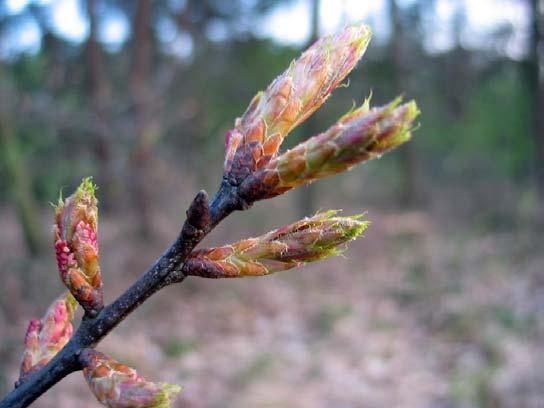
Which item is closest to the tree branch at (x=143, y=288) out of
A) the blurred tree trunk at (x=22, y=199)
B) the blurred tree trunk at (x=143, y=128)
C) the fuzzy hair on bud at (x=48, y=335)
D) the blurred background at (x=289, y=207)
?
the fuzzy hair on bud at (x=48, y=335)

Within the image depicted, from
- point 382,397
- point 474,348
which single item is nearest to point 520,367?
point 474,348

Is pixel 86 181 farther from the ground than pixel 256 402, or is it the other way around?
pixel 256 402

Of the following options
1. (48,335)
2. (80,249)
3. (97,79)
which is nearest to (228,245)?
(80,249)

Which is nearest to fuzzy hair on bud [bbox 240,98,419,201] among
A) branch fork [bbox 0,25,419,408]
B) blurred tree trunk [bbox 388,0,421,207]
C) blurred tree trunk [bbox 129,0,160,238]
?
branch fork [bbox 0,25,419,408]

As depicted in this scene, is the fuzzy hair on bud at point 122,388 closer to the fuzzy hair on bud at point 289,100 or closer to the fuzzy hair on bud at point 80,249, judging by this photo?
the fuzzy hair on bud at point 80,249

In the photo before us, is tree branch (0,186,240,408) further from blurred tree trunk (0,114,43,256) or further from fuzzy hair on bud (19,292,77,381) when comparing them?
blurred tree trunk (0,114,43,256)

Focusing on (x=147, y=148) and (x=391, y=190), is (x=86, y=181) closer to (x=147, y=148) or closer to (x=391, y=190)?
(x=147, y=148)

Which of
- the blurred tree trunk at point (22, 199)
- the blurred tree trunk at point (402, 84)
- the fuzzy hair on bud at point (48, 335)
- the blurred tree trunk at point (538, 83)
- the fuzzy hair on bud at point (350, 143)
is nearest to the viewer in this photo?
the fuzzy hair on bud at point (350, 143)
